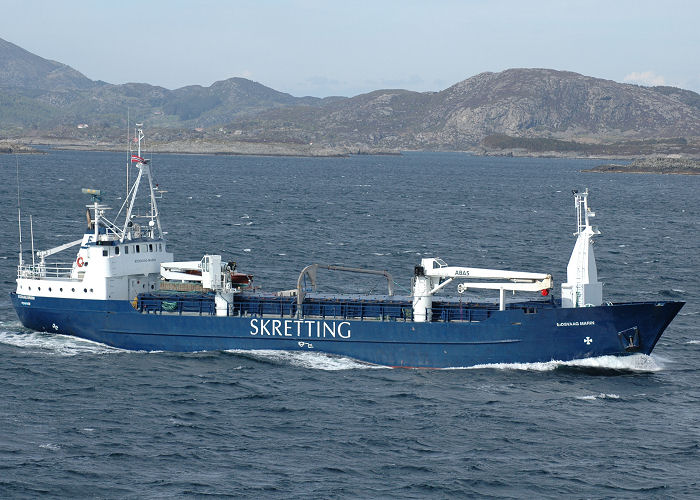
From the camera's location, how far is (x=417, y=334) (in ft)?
135

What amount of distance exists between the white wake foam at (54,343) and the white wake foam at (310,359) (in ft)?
22.4

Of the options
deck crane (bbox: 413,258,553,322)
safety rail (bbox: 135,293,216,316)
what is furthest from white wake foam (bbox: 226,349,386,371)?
deck crane (bbox: 413,258,553,322)

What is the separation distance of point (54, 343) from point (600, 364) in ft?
85.5

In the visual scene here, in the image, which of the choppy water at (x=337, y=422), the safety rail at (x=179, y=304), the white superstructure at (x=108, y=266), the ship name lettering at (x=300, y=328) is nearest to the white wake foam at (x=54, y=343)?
the choppy water at (x=337, y=422)

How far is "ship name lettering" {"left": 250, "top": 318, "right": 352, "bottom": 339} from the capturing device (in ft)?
138

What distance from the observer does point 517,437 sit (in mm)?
32844

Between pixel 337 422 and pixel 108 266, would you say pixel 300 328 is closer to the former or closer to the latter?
pixel 337 422

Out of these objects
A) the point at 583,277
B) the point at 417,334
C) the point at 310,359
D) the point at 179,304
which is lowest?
the point at 310,359

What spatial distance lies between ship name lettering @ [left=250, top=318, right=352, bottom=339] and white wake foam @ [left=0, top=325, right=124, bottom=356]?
23.4 ft

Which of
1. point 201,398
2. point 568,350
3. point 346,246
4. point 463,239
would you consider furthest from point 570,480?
point 463,239

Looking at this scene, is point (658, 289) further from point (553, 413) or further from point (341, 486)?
point (341, 486)

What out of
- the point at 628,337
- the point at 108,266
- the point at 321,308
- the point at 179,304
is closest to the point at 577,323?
the point at 628,337

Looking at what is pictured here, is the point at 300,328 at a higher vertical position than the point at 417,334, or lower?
higher

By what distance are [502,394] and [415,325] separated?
5.43 meters
